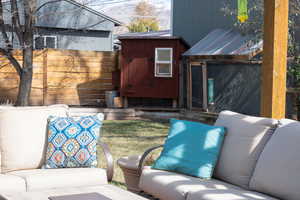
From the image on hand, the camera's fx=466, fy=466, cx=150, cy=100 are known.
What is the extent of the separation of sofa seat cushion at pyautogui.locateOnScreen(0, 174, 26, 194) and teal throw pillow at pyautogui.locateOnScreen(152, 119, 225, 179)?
4.15 feet

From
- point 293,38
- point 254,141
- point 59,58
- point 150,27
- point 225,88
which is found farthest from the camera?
point 150,27

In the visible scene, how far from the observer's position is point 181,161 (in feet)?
14.4

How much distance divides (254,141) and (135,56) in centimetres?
1030

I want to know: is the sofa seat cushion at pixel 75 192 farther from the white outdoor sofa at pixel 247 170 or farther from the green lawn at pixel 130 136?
the green lawn at pixel 130 136

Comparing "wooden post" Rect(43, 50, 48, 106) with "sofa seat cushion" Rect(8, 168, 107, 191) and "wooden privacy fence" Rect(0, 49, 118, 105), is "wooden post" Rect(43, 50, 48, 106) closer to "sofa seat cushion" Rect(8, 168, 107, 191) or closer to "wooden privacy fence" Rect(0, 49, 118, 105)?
"wooden privacy fence" Rect(0, 49, 118, 105)

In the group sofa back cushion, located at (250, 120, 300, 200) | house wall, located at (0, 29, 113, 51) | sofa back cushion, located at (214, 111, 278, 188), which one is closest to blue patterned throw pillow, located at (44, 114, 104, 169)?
sofa back cushion, located at (214, 111, 278, 188)

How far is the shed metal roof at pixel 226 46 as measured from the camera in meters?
11.4

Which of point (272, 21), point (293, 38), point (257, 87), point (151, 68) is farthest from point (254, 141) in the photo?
point (151, 68)

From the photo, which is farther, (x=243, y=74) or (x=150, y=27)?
(x=150, y=27)

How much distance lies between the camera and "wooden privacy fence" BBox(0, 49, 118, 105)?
543 inches

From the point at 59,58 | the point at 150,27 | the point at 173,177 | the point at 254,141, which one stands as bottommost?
the point at 173,177

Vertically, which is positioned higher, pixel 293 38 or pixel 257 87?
pixel 293 38

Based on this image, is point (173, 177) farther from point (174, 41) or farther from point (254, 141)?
point (174, 41)

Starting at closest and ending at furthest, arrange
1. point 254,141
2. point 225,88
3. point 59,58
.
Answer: point 254,141
point 225,88
point 59,58
